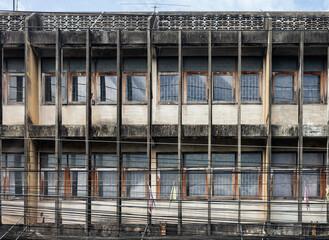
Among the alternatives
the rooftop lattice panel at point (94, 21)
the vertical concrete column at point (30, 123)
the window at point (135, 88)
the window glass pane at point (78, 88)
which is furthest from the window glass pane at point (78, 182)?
the rooftop lattice panel at point (94, 21)

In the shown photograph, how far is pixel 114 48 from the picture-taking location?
36.1 feet

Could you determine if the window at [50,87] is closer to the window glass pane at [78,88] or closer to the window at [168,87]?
the window glass pane at [78,88]

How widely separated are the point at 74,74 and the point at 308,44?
7.52 metres

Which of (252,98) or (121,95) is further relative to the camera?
(252,98)

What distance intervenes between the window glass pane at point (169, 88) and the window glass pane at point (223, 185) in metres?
2.86

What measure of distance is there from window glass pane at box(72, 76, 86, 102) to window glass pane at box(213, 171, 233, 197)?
506cm

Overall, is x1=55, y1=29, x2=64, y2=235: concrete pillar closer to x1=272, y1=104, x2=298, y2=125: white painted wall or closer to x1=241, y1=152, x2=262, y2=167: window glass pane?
x1=241, y1=152, x2=262, y2=167: window glass pane

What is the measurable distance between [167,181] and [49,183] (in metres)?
3.87

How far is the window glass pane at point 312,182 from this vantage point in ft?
36.8

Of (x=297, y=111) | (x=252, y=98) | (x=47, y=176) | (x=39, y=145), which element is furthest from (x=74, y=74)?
(x=297, y=111)

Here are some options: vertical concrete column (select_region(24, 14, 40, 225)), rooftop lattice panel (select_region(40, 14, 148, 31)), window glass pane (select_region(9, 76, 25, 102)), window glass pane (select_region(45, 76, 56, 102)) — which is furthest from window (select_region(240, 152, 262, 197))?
window glass pane (select_region(9, 76, 25, 102))

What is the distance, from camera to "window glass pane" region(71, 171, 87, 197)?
37.7ft

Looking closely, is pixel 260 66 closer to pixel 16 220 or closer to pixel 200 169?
pixel 200 169

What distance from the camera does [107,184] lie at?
1138cm
